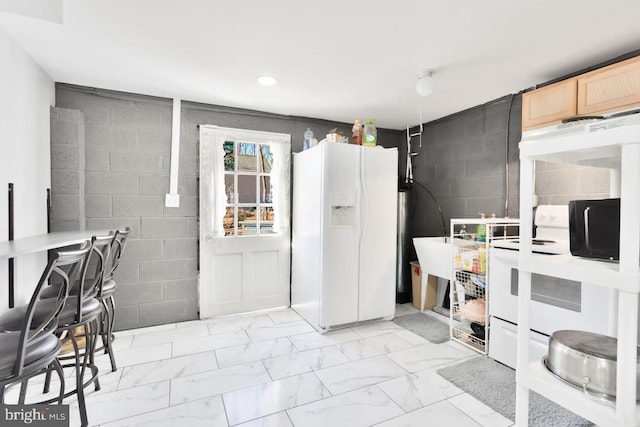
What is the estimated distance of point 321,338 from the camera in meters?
2.74

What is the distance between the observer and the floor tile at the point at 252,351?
7.67 feet

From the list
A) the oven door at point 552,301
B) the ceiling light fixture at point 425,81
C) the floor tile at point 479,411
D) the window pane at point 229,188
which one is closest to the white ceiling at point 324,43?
the ceiling light fixture at point 425,81

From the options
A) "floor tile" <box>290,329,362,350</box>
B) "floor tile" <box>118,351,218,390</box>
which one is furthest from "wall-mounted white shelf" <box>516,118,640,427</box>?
"floor tile" <box>118,351,218,390</box>

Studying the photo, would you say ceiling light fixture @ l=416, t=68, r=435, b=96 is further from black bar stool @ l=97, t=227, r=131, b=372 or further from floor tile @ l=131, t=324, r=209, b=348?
floor tile @ l=131, t=324, r=209, b=348

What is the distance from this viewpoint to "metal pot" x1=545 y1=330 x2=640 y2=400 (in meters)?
0.87

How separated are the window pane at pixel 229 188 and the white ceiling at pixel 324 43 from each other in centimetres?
85

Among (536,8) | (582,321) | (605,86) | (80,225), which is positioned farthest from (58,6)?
(582,321)

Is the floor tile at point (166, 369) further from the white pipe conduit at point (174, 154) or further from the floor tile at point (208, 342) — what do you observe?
the white pipe conduit at point (174, 154)

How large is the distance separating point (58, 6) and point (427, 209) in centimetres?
368

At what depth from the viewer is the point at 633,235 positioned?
0.77 meters

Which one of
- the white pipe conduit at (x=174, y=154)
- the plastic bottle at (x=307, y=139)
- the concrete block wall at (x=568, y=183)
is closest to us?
the concrete block wall at (x=568, y=183)

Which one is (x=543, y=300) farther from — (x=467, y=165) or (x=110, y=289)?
(x=110, y=289)

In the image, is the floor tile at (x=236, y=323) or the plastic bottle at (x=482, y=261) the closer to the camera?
the plastic bottle at (x=482, y=261)

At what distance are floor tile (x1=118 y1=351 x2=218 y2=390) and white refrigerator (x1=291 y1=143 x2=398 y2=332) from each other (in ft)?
3.42
